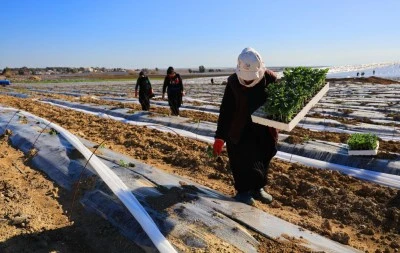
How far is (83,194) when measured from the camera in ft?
12.6

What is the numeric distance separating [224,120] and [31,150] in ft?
11.2

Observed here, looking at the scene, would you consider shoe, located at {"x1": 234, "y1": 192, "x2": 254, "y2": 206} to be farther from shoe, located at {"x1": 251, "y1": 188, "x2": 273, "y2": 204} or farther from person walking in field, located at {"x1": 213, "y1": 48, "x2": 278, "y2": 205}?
shoe, located at {"x1": 251, "y1": 188, "x2": 273, "y2": 204}

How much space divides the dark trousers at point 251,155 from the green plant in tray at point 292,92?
30cm

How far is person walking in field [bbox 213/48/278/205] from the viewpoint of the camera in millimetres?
3514

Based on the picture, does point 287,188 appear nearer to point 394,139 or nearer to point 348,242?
point 348,242

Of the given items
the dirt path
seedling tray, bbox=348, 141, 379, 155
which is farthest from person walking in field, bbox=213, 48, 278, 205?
seedling tray, bbox=348, 141, 379, 155

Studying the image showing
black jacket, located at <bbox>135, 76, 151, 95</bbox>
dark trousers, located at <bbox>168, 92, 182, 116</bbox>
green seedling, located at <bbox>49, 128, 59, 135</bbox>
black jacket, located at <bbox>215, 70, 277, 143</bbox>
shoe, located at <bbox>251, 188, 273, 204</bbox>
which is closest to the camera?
black jacket, located at <bbox>215, 70, 277, 143</bbox>

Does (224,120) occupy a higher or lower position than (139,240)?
higher

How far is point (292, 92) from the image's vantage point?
138 inches

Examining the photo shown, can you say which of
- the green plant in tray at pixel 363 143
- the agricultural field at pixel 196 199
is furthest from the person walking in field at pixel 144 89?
the green plant in tray at pixel 363 143

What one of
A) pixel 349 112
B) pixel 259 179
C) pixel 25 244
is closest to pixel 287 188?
pixel 259 179

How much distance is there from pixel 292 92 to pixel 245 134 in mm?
568

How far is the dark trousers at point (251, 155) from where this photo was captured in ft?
11.7

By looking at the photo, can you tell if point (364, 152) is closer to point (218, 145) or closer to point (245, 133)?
point (245, 133)
